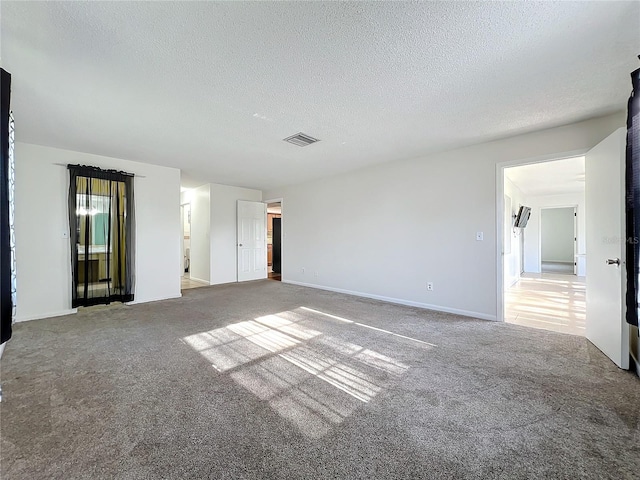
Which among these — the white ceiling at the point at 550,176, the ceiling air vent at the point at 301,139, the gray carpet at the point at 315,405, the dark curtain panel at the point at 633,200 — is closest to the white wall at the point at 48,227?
the gray carpet at the point at 315,405

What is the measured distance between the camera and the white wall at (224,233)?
652 centimetres

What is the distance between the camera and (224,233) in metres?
6.70

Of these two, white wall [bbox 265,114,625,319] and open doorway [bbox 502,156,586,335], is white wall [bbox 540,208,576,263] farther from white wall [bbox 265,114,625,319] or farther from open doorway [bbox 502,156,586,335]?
white wall [bbox 265,114,625,319]

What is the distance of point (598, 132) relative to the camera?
3.01 metres

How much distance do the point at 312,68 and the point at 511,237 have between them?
21.8 feet

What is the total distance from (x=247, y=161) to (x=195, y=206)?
3.25 m

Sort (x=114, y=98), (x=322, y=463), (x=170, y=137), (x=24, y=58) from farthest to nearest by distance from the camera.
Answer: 1. (x=170, y=137)
2. (x=114, y=98)
3. (x=24, y=58)
4. (x=322, y=463)

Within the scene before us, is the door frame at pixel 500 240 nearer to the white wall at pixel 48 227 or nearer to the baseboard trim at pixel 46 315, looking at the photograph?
the white wall at pixel 48 227

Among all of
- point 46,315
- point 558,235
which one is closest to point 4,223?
point 46,315

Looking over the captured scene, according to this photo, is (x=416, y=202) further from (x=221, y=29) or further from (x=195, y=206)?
(x=195, y=206)

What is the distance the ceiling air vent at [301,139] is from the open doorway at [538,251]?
271 centimetres

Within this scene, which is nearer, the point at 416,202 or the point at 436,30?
the point at 436,30

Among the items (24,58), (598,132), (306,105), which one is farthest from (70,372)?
(598,132)

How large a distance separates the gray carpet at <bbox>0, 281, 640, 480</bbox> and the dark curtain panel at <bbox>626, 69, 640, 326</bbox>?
0.66 meters
